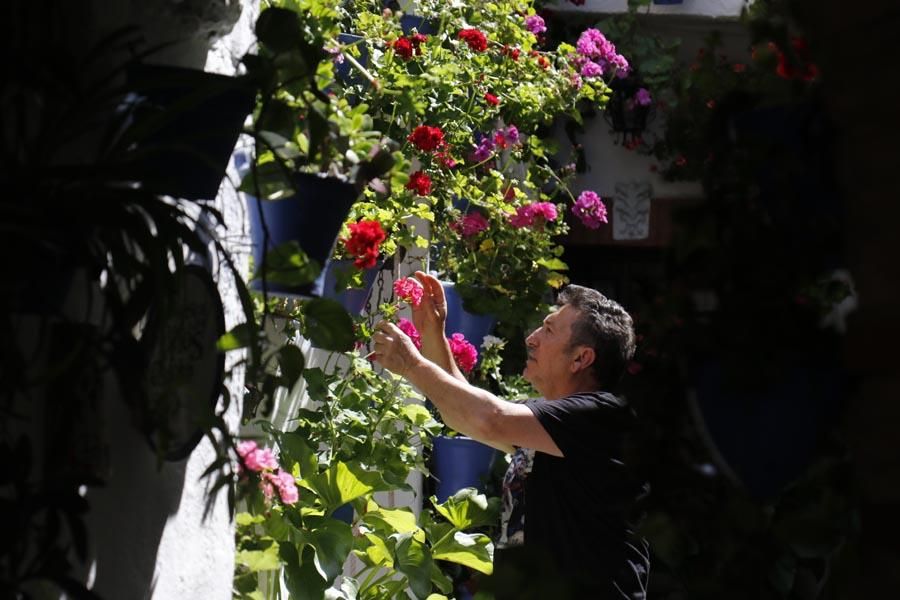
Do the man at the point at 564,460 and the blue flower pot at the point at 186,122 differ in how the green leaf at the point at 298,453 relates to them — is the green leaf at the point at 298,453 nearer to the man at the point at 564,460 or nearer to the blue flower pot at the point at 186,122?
the man at the point at 564,460

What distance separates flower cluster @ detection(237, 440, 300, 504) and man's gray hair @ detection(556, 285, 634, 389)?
1.56 metres

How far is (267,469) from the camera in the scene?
2271 millimetres

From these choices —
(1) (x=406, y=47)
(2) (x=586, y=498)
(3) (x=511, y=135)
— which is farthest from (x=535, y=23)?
(2) (x=586, y=498)

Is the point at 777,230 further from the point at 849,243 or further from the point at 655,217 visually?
the point at 655,217

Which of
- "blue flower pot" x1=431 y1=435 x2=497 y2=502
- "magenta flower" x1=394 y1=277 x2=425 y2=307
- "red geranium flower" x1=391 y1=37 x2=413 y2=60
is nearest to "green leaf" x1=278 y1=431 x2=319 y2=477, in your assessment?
"magenta flower" x1=394 y1=277 x2=425 y2=307

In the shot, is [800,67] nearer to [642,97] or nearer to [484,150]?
[484,150]

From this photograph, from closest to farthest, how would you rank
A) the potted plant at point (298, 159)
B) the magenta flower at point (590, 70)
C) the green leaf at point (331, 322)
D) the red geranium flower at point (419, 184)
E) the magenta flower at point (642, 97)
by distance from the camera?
the potted plant at point (298, 159) < the green leaf at point (331, 322) < the red geranium flower at point (419, 184) < the magenta flower at point (590, 70) < the magenta flower at point (642, 97)

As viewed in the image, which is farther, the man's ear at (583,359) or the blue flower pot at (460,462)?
the blue flower pot at (460,462)

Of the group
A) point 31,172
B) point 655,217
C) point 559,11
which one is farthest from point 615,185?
point 31,172

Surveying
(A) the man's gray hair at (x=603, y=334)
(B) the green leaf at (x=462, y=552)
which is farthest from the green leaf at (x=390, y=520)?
(A) the man's gray hair at (x=603, y=334)

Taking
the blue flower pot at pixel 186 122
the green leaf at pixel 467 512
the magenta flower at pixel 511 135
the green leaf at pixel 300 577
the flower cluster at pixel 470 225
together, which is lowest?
the green leaf at pixel 467 512

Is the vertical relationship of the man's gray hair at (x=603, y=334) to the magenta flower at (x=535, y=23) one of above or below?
below

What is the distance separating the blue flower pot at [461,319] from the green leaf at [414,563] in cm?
108

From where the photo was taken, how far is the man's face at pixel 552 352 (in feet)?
12.8
